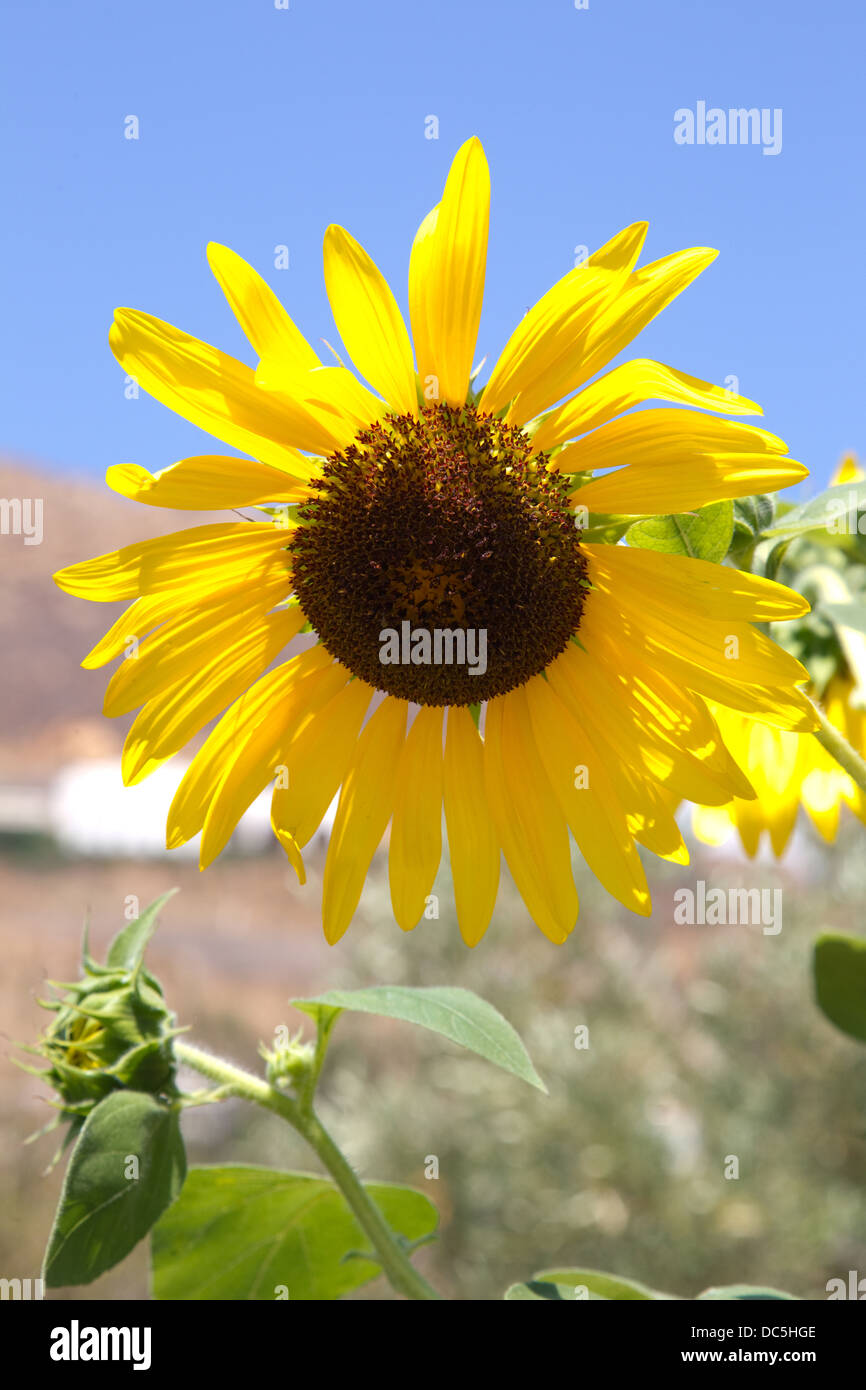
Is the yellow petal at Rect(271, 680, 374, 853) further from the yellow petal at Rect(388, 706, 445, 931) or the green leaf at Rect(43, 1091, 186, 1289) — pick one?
the green leaf at Rect(43, 1091, 186, 1289)

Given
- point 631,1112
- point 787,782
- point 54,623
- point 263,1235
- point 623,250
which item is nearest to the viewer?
point 623,250

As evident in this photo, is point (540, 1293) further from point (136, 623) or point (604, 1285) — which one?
point (136, 623)

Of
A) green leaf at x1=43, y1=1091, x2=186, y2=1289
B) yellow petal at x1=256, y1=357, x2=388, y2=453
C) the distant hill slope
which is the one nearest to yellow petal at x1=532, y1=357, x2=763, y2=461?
yellow petal at x1=256, y1=357, x2=388, y2=453

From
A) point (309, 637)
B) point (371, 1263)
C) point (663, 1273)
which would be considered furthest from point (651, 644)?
point (663, 1273)

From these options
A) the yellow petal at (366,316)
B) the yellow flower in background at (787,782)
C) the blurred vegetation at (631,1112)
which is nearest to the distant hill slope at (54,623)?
the blurred vegetation at (631,1112)

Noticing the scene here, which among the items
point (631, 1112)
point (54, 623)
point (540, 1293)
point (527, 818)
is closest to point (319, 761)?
point (527, 818)

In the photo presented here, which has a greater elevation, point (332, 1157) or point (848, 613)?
point (848, 613)
